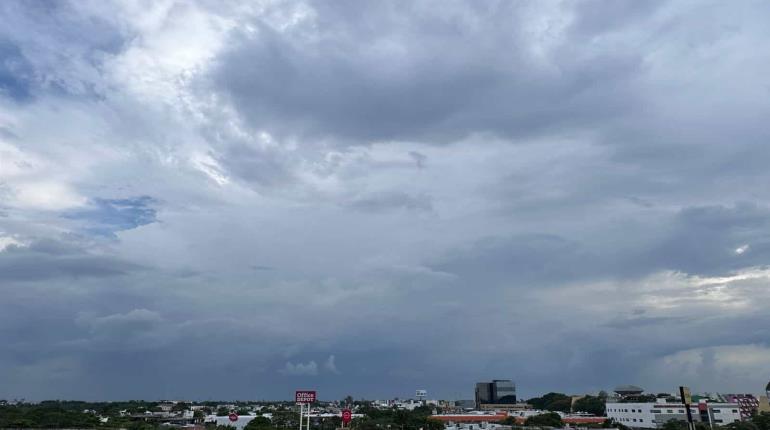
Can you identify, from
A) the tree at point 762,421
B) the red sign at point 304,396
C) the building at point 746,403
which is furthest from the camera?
the building at point 746,403

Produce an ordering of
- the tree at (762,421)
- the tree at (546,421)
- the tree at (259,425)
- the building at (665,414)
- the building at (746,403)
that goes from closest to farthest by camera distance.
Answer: the tree at (259,425) → the tree at (762,421) → the building at (746,403) → the building at (665,414) → the tree at (546,421)

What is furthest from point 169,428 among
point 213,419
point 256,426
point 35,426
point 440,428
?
point 440,428

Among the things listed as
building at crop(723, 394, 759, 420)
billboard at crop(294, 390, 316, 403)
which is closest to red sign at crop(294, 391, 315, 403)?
billboard at crop(294, 390, 316, 403)

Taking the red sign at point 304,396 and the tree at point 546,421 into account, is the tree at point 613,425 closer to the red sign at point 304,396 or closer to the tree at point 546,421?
the tree at point 546,421

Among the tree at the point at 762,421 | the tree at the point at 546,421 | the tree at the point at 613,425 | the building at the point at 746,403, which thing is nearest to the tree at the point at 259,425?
the tree at the point at 546,421

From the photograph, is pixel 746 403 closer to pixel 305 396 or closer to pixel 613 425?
pixel 613 425

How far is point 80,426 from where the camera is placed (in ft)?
483

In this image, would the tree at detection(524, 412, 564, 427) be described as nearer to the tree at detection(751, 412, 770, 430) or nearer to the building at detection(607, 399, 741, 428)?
the building at detection(607, 399, 741, 428)

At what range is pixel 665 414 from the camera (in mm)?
163250

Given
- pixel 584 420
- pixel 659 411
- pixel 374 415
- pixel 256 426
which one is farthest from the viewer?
pixel 374 415

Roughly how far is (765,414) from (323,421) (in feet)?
387

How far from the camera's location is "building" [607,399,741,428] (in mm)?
158500

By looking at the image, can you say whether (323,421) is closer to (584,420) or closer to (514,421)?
(514,421)

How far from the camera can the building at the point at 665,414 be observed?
158500 millimetres
